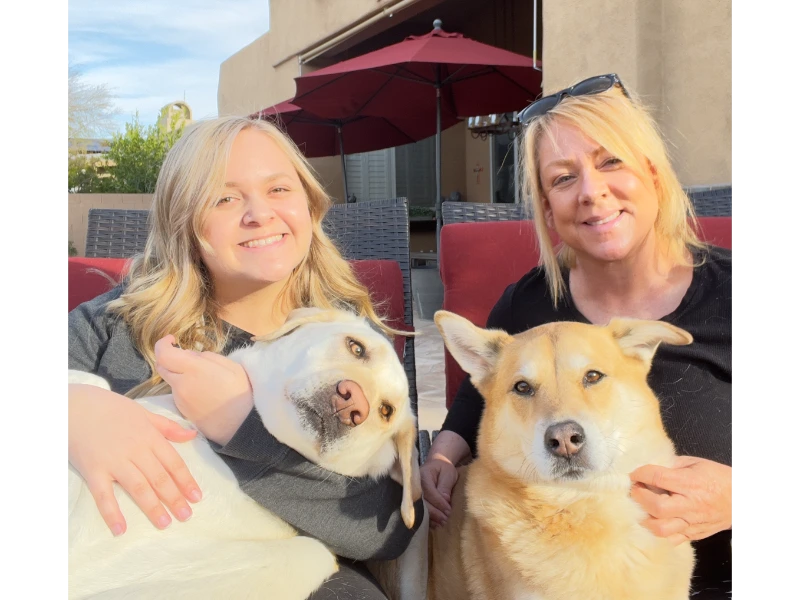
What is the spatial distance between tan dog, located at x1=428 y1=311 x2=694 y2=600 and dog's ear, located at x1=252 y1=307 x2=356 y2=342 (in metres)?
0.37

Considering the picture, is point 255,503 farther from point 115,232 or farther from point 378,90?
point 378,90

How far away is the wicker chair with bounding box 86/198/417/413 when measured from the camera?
67.7 inches

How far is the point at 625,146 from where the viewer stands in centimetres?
135

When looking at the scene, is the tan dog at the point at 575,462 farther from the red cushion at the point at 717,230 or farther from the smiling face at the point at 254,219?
the smiling face at the point at 254,219

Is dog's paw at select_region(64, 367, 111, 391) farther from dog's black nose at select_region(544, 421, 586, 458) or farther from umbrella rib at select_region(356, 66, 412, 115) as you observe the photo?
umbrella rib at select_region(356, 66, 412, 115)

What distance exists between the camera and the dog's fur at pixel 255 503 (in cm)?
117

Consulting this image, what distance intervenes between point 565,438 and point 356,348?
480 millimetres

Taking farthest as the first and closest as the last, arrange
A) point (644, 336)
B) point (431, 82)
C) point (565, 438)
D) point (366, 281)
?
point (431, 82), point (366, 281), point (644, 336), point (565, 438)

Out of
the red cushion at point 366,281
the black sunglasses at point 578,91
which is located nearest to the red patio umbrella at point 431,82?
the red cushion at point 366,281

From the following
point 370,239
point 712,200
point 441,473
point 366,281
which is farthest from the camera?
point 370,239

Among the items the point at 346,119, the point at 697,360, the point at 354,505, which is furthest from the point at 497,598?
the point at 346,119

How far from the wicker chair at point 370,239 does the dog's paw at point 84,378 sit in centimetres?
47

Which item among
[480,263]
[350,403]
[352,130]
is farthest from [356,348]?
[352,130]
